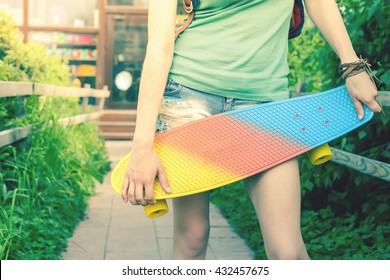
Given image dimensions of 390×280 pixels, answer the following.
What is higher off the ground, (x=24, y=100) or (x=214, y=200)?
(x=24, y=100)

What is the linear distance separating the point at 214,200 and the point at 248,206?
46.4 inches

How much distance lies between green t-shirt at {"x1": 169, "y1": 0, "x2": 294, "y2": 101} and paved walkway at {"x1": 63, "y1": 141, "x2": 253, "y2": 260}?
2601 millimetres

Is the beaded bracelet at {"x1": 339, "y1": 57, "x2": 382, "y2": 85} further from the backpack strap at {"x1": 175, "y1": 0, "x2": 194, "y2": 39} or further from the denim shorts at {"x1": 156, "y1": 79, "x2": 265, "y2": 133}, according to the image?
the backpack strap at {"x1": 175, "y1": 0, "x2": 194, "y2": 39}

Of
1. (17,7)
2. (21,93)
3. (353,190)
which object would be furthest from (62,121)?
(17,7)

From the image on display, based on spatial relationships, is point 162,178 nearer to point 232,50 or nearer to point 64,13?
point 232,50

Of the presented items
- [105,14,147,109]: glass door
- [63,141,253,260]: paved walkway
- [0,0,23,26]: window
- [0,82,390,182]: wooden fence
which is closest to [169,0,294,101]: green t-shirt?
[0,82,390,182]: wooden fence

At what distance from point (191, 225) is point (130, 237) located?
9.98 feet

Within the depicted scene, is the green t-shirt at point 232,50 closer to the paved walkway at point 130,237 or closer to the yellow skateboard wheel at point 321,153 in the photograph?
the yellow skateboard wheel at point 321,153

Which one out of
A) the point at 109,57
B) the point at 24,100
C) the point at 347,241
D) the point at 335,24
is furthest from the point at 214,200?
the point at 109,57

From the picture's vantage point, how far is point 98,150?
365 inches

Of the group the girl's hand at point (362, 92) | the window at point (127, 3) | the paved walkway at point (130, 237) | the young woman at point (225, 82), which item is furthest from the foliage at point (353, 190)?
the window at point (127, 3)

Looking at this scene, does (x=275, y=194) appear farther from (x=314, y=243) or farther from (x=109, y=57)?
(x=109, y=57)

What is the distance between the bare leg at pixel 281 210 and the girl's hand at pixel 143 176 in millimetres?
302

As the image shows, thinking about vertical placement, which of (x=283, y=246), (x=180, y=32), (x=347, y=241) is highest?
(x=180, y=32)
